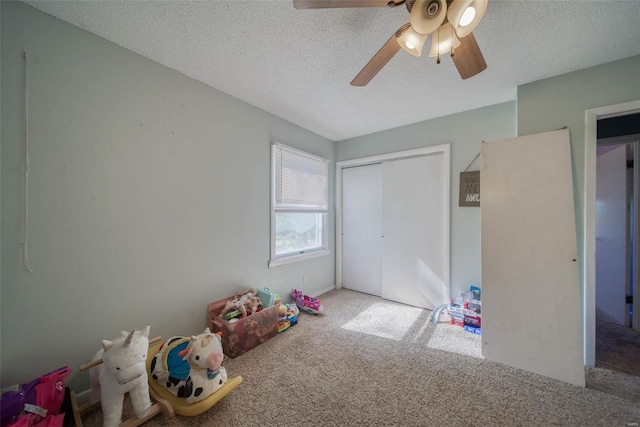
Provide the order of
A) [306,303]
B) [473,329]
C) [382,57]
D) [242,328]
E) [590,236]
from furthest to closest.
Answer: [306,303]
[473,329]
[242,328]
[590,236]
[382,57]

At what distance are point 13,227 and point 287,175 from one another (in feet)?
6.95

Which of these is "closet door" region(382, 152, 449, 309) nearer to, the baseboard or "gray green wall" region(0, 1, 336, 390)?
the baseboard

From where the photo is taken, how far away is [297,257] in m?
2.89

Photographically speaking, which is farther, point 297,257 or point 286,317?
point 297,257

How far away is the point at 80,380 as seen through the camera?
4.70 feet

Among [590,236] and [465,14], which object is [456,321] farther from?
[465,14]

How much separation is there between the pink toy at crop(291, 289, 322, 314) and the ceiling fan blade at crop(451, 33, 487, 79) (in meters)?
2.58

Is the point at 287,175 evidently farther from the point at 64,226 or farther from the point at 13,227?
the point at 13,227

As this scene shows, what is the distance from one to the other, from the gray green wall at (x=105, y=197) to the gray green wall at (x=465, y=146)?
237 cm

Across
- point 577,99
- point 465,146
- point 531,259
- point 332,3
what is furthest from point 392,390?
point 577,99

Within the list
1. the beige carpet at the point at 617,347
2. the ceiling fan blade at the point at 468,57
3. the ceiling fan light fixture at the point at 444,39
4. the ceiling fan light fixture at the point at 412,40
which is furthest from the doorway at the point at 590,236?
the ceiling fan light fixture at the point at 412,40

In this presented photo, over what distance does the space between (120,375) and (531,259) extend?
2.83 metres

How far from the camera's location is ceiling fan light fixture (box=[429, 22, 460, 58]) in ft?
3.77

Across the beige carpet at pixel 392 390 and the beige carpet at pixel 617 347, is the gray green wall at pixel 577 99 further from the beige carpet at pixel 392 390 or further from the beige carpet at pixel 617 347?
the beige carpet at pixel 392 390
